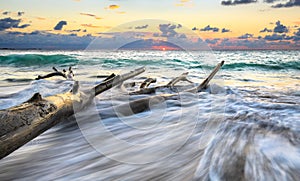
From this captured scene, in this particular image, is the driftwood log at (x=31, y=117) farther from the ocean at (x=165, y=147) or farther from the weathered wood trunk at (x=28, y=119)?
the ocean at (x=165, y=147)

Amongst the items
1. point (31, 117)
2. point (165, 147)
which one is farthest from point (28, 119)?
point (165, 147)

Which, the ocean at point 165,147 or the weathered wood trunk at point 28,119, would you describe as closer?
the weathered wood trunk at point 28,119

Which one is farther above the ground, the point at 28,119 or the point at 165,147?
the point at 28,119

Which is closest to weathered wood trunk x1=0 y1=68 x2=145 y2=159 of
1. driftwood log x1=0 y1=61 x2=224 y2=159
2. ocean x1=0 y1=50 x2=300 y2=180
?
driftwood log x1=0 y1=61 x2=224 y2=159

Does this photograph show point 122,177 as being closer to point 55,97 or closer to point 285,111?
point 55,97

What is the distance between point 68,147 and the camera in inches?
94.3

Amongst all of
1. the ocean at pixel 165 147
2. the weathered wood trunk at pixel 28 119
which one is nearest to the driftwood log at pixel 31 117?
the weathered wood trunk at pixel 28 119

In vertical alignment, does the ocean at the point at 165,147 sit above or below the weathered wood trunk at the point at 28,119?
below

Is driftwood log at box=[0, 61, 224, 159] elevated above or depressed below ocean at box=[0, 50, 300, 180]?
above

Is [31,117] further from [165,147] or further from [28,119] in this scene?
[165,147]

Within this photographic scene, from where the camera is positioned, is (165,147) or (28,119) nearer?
(28,119)

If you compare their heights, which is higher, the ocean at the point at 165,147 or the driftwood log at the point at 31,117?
the driftwood log at the point at 31,117

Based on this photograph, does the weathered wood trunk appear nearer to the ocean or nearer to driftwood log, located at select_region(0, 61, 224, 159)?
driftwood log, located at select_region(0, 61, 224, 159)

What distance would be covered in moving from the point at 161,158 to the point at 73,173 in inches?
30.2
